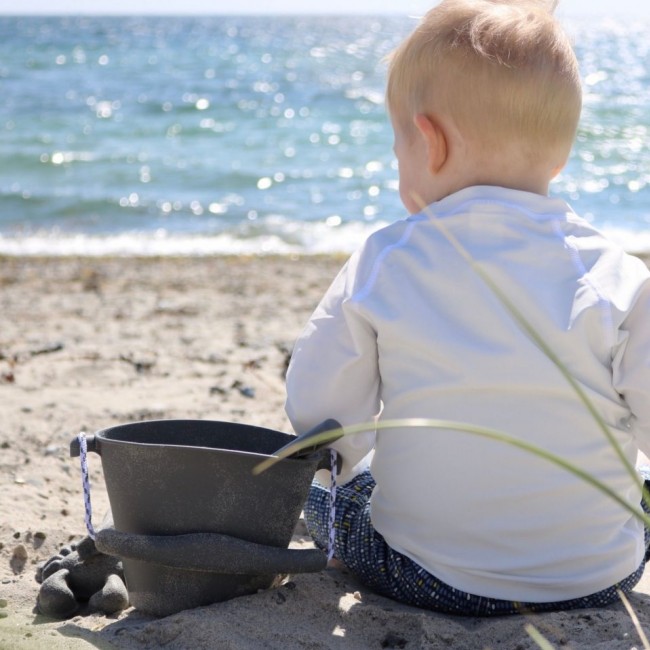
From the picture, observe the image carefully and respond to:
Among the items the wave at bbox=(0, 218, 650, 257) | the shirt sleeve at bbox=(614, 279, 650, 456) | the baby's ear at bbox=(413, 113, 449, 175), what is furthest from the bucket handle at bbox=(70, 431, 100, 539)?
the wave at bbox=(0, 218, 650, 257)

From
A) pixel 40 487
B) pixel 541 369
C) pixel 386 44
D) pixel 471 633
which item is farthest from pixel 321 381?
pixel 386 44

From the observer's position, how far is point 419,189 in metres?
1.90

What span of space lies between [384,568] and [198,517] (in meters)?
0.44

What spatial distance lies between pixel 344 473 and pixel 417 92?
2.50 ft

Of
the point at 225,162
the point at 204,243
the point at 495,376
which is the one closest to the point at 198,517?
the point at 495,376

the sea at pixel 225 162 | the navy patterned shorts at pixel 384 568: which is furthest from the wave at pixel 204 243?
the navy patterned shorts at pixel 384 568

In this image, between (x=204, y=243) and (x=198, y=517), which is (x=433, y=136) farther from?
(x=204, y=243)

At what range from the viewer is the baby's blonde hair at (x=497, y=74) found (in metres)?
1.73

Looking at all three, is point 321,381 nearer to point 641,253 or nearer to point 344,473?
point 344,473

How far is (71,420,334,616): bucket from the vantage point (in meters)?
1.77

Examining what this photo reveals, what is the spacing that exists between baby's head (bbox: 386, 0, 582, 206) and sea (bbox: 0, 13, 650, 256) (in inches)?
37.9

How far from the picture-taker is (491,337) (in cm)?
171

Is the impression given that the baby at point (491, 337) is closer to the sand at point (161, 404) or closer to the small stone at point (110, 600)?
the sand at point (161, 404)

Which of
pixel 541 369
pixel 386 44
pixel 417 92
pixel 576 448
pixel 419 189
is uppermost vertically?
pixel 417 92
